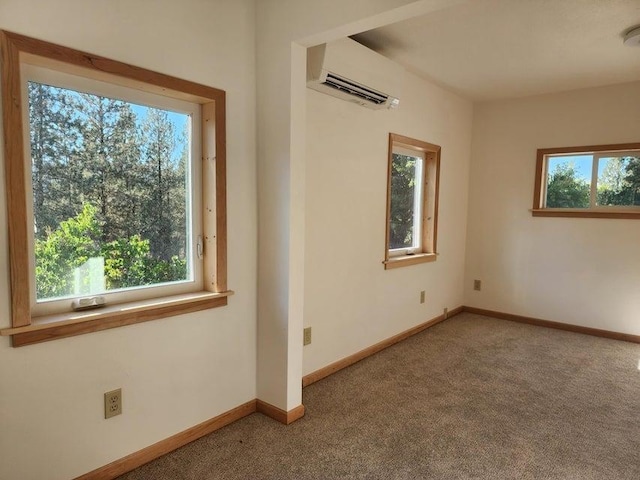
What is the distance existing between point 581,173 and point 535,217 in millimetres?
611

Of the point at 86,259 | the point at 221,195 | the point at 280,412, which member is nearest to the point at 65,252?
the point at 86,259

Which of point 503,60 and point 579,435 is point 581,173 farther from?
point 579,435

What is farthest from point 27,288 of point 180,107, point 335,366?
point 335,366

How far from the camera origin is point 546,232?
4246mm

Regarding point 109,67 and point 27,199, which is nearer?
point 27,199

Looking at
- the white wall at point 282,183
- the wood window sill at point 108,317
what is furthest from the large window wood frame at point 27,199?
the white wall at point 282,183

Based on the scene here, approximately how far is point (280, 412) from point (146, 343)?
888mm

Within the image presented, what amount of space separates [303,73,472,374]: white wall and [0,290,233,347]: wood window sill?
0.87 m

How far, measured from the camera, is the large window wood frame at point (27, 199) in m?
1.44

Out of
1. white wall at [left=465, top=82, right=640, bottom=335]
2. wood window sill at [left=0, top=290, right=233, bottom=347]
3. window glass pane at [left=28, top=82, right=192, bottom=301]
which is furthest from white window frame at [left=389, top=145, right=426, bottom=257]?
window glass pane at [left=28, top=82, right=192, bottom=301]

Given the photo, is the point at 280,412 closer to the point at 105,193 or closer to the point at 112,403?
the point at 112,403

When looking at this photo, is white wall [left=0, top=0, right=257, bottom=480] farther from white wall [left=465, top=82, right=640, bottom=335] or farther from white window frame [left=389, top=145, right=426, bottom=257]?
white wall [left=465, top=82, right=640, bottom=335]

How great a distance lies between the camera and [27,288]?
151cm

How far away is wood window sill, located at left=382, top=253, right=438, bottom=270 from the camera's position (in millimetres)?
3515
